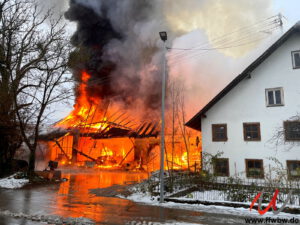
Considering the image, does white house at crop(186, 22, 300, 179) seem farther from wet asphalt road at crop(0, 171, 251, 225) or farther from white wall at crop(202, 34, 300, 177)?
wet asphalt road at crop(0, 171, 251, 225)

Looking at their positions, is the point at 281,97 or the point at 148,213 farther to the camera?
the point at 281,97

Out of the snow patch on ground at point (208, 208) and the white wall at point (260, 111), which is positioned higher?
the white wall at point (260, 111)

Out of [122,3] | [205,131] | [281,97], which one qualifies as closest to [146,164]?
[205,131]

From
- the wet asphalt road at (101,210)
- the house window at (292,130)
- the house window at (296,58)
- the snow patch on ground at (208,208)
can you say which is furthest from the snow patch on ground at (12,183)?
the house window at (296,58)

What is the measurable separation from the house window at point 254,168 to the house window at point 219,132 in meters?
2.17

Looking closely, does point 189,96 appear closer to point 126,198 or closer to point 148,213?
point 126,198

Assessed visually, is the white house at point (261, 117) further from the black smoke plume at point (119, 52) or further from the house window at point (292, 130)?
the black smoke plume at point (119, 52)

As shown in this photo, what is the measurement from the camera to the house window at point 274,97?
49.4 ft

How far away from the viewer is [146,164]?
27.8 metres

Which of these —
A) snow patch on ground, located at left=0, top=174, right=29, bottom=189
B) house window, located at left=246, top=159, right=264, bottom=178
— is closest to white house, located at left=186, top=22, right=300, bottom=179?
house window, located at left=246, top=159, right=264, bottom=178

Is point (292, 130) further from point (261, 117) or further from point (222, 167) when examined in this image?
point (222, 167)

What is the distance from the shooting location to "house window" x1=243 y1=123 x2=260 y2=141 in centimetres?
1533

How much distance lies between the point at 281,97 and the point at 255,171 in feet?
15.9

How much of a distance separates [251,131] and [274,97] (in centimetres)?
257
